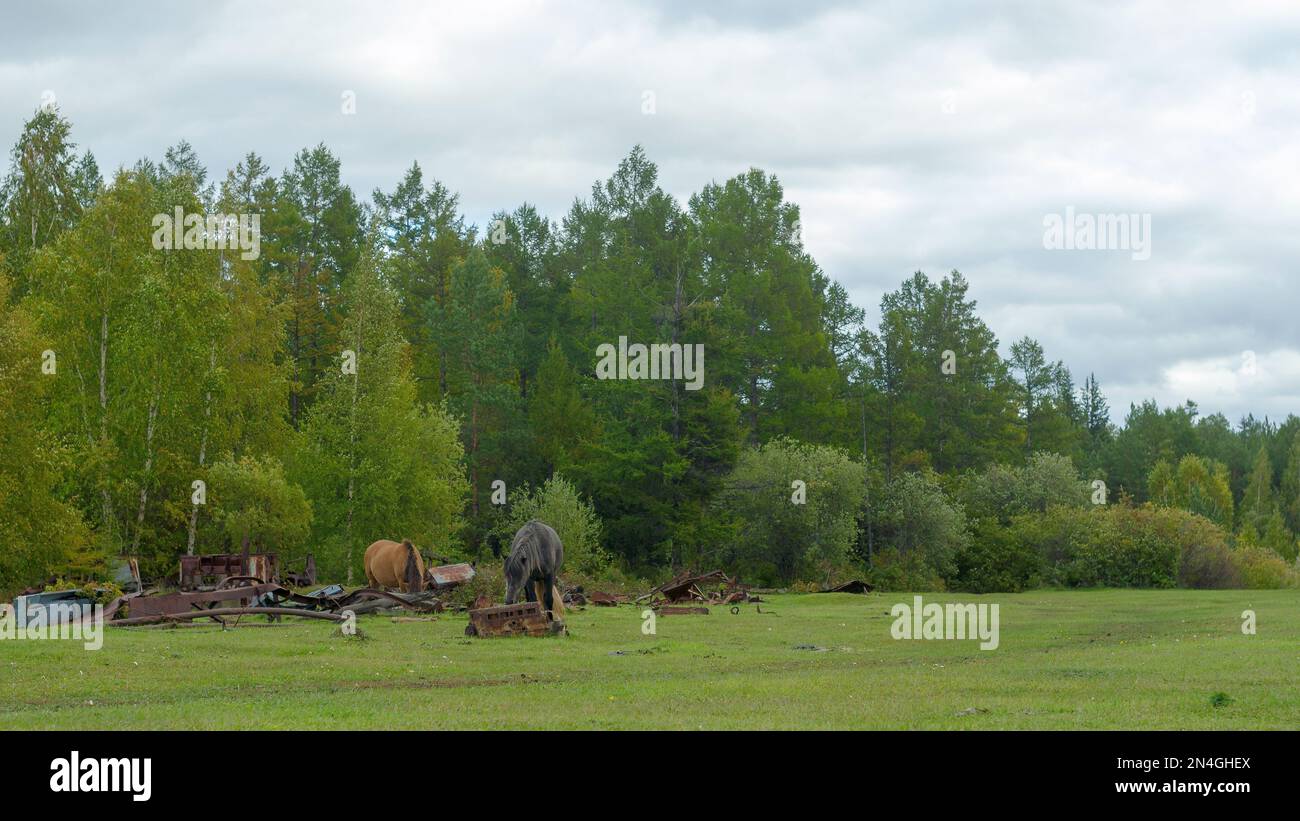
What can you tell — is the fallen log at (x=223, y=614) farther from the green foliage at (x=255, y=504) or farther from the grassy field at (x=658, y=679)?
the green foliage at (x=255, y=504)

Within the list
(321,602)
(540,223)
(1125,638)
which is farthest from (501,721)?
(540,223)

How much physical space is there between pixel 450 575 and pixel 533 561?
11267 millimetres

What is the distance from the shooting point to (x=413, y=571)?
42938 mm

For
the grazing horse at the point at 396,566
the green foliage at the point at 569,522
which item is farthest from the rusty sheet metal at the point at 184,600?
Answer: the green foliage at the point at 569,522

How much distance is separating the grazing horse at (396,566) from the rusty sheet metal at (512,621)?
15.4 meters

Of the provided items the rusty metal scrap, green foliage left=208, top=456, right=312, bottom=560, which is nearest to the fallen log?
the rusty metal scrap

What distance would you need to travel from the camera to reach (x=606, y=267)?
80.4 meters

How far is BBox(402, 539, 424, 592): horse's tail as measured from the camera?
41906mm

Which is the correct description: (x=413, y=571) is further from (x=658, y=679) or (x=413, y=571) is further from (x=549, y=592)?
(x=658, y=679)

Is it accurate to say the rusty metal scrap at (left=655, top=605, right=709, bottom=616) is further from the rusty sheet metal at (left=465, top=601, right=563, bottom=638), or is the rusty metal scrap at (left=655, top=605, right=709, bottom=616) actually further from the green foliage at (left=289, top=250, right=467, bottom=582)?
the green foliage at (left=289, top=250, right=467, bottom=582)

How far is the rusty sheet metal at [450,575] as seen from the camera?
130 ft

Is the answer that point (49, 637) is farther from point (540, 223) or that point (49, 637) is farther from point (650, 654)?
point (540, 223)

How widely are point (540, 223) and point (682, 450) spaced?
33.7 metres

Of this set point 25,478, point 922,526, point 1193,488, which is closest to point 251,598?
point 25,478
